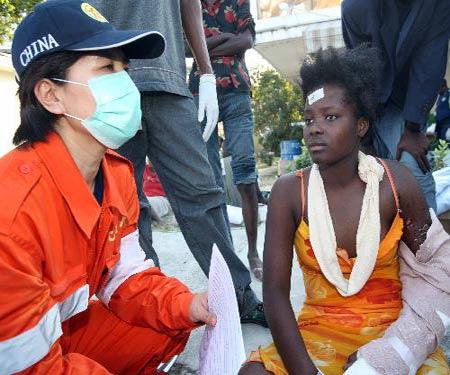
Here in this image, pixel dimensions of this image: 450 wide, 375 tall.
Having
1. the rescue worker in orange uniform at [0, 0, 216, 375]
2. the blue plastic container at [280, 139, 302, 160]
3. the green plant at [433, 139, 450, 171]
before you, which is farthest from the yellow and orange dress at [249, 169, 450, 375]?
the blue plastic container at [280, 139, 302, 160]

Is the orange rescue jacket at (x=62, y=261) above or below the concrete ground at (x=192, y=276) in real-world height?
above

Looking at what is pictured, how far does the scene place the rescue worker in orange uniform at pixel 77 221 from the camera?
3.74 feet

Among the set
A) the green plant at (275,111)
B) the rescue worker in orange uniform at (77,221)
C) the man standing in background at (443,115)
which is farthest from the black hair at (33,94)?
the green plant at (275,111)

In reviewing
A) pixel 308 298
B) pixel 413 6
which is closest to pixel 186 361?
pixel 308 298

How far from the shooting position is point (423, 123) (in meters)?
1.98

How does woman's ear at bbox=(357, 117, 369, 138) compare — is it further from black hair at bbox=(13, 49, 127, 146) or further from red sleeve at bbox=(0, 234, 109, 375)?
red sleeve at bbox=(0, 234, 109, 375)

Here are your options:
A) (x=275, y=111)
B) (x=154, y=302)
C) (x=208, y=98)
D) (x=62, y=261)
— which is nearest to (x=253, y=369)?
(x=154, y=302)

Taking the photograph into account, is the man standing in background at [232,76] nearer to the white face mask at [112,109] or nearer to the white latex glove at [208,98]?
the white latex glove at [208,98]

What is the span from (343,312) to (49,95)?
3.76 ft

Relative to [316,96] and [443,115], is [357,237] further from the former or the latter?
[443,115]

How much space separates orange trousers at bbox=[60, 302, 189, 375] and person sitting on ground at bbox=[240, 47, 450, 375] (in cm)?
32

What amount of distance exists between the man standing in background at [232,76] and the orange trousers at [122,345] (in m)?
1.32

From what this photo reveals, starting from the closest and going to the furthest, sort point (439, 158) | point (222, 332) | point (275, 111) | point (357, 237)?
1. point (222, 332)
2. point (357, 237)
3. point (439, 158)
4. point (275, 111)

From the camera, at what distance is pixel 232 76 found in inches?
110
